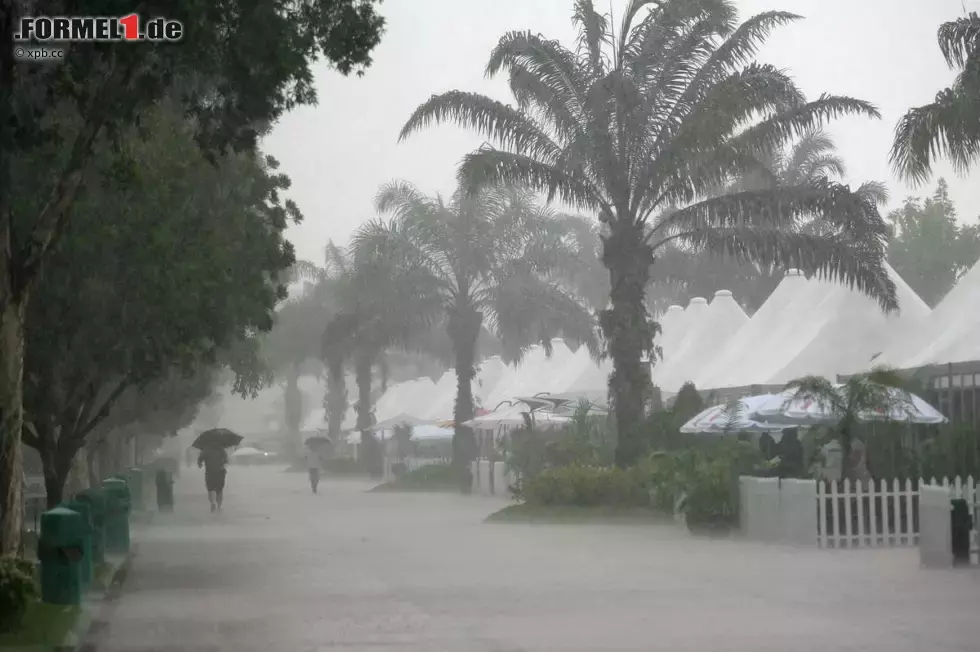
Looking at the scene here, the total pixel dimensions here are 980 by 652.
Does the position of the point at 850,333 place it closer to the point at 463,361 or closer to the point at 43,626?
the point at 463,361

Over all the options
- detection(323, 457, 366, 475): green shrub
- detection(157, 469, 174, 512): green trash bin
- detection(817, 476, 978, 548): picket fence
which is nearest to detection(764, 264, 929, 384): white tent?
detection(817, 476, 978, 548): picket fence

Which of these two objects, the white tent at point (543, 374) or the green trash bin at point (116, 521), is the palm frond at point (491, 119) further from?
A: the white tent at point (543, 374)

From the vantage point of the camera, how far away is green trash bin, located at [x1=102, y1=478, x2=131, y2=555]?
71.9 ft

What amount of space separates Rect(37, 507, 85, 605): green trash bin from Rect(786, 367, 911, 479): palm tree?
41.5ft

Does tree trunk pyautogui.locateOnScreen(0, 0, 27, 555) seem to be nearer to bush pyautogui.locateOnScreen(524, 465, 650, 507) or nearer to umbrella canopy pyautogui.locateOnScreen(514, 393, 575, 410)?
bush pyautogui.locateOnScreen(524, 465, 650, 507)

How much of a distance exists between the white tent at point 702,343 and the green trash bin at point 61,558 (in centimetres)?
3032

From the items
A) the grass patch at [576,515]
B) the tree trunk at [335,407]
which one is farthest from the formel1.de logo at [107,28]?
the tree trunk at [335,407]

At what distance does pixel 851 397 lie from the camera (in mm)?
23219

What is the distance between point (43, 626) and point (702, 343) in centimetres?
3474

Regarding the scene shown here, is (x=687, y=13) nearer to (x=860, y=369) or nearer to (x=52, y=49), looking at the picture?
(x=860, y=369)

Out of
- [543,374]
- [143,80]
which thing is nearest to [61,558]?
[143,80]

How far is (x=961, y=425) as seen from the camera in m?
23.2

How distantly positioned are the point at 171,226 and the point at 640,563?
7.47 m

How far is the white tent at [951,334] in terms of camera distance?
90.5 ft
